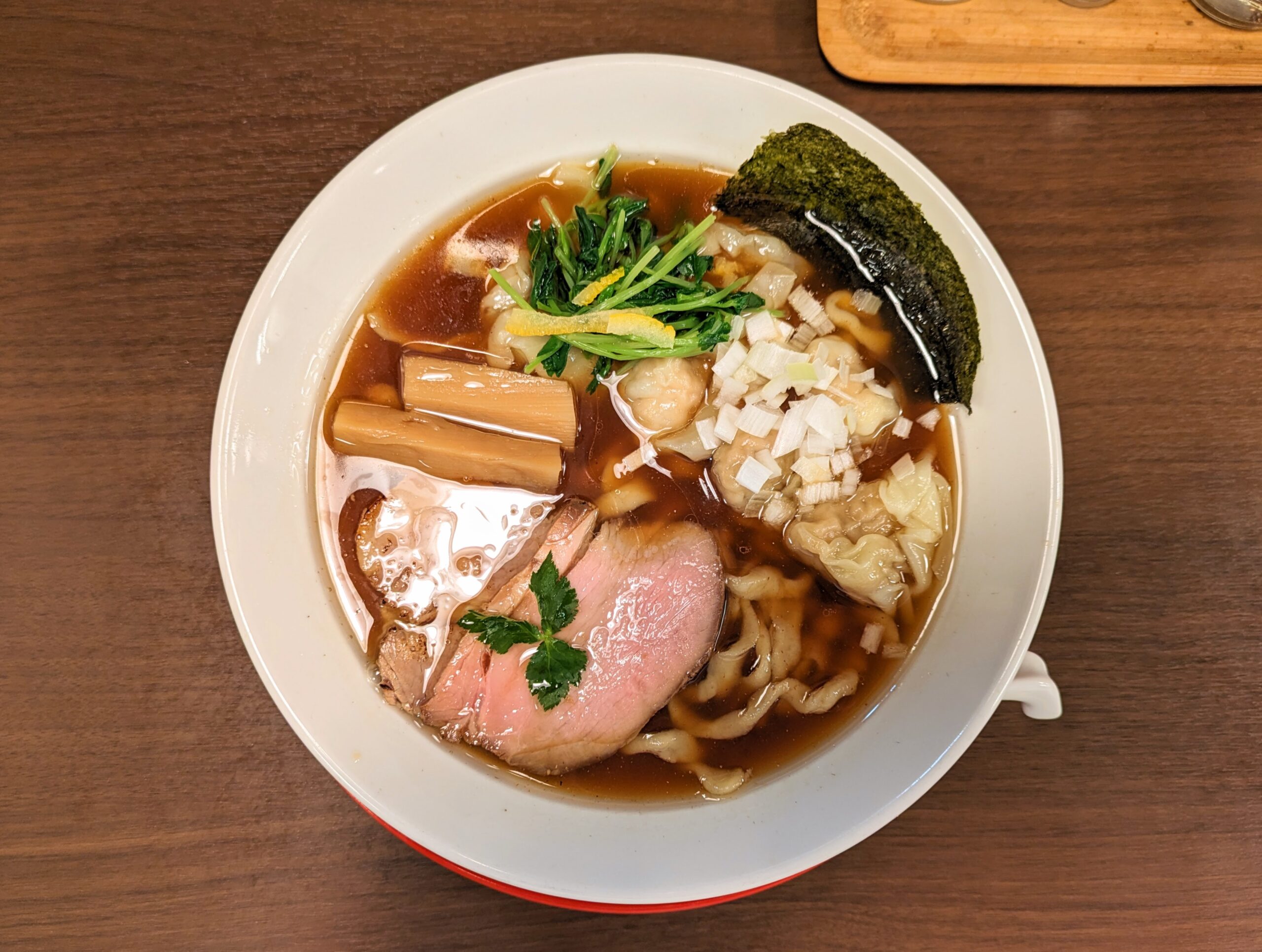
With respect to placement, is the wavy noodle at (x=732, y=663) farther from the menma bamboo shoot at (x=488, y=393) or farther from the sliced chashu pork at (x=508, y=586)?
the menma bamboo shoot at (x=488, y=393)

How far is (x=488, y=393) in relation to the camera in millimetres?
1901

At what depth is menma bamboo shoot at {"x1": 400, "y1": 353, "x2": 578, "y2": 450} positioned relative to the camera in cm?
190

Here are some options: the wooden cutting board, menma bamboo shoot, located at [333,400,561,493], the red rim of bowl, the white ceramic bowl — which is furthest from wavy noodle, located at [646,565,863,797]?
the wooden cutting board

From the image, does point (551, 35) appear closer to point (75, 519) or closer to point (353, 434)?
point (353, 434)

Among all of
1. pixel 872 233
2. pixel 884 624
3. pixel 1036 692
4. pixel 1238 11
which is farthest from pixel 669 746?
pixel 1238 11

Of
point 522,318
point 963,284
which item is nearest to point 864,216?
point 963,284

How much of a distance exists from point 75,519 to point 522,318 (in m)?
1.42

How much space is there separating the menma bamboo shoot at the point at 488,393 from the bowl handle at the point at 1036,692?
4.27 feet

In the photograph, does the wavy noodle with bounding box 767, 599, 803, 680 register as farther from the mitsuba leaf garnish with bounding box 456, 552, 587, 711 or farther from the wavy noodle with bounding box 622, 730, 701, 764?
the mitsuba leaf garnish with bounding box 456, 552, 587, 711

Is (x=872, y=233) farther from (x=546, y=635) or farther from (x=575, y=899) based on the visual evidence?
(x=575, y=899)

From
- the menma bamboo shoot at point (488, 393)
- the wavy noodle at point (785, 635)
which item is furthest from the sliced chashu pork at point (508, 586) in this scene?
the wavy noodle at point (785, 635)

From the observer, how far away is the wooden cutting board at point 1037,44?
2.00 m

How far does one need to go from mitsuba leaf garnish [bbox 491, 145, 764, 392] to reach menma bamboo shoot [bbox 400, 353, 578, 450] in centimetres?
8

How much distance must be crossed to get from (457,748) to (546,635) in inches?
16.1
